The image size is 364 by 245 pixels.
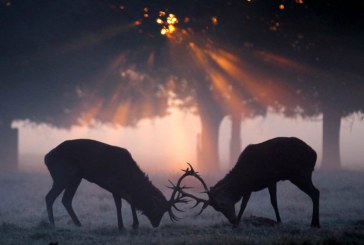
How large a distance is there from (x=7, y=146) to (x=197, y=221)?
31620mm

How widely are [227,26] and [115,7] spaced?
558cm

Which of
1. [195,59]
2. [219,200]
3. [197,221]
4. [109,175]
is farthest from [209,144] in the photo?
[219,200]

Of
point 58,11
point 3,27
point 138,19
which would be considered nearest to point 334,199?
point 138,19

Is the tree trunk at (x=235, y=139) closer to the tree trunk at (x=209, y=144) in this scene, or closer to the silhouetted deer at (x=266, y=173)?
the tree trunk at (x=209, y=144)

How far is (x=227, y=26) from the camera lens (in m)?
27.1

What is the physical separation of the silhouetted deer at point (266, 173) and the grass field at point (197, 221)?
0.77 m

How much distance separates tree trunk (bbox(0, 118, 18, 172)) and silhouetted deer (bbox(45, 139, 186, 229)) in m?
29.8

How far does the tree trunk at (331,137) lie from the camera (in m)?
43.0

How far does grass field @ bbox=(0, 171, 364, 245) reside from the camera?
14227 mm

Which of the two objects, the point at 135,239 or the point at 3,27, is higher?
the point at 3,27

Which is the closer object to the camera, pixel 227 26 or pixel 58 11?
pixel 227 26

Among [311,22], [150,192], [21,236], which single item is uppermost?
[311,22]

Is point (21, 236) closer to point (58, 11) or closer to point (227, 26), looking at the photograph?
point (227, 26)

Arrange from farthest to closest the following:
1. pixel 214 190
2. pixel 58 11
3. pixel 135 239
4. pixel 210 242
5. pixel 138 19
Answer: pixel 58 11, pixel 138 19, pixel 214 190, pixel 135 239, pixel 210 242
